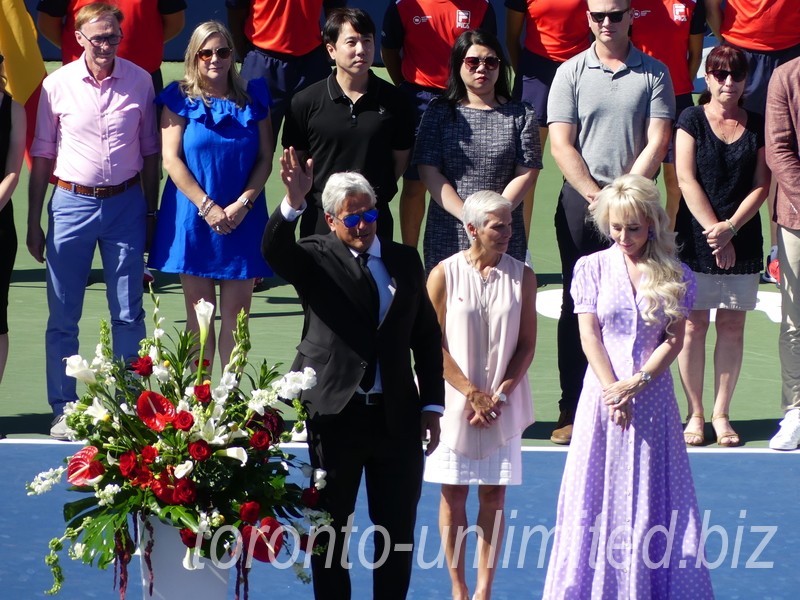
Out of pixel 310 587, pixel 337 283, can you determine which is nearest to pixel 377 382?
pixel 337 283

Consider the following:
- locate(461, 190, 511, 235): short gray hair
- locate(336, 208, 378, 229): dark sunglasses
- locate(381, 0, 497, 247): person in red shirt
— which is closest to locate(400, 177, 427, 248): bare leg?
locate(381, 0, 497, 247): person in red shirt

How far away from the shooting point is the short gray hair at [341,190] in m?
4.85

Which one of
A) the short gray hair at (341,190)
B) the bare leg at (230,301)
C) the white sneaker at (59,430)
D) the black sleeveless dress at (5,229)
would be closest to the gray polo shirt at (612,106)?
the bare leg at (230,301)

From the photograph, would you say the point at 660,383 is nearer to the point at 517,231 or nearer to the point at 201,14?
the point at 517,231

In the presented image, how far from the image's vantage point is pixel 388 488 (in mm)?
4941

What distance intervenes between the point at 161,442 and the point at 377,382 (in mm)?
995

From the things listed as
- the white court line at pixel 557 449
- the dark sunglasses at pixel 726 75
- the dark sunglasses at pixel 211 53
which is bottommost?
the white court line at pixel 557 449

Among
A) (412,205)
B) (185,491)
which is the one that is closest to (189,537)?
(185,491)

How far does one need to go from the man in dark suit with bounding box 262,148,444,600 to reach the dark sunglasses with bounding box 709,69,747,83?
3.24 meters

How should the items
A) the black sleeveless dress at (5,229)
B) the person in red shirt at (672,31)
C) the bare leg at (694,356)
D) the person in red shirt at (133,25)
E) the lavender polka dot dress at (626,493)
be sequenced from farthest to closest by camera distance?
the person in red shirt at (672,31), the person in red shirt at (133,25), the bare leg at (694,356), the black sleeveless dress at (5,229), the lavender polka dot dress at (626,493)

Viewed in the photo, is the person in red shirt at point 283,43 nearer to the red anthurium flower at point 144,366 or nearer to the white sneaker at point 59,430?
the white sneaker at point 59,430

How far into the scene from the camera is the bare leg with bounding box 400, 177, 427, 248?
9250 millimetres

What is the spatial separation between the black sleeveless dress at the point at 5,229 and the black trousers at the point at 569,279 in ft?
10.8

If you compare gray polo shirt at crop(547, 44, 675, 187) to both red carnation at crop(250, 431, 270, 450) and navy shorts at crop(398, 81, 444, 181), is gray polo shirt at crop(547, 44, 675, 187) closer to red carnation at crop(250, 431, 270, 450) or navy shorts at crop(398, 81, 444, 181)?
navy shorts at crop(398, 81, 444, 181)
